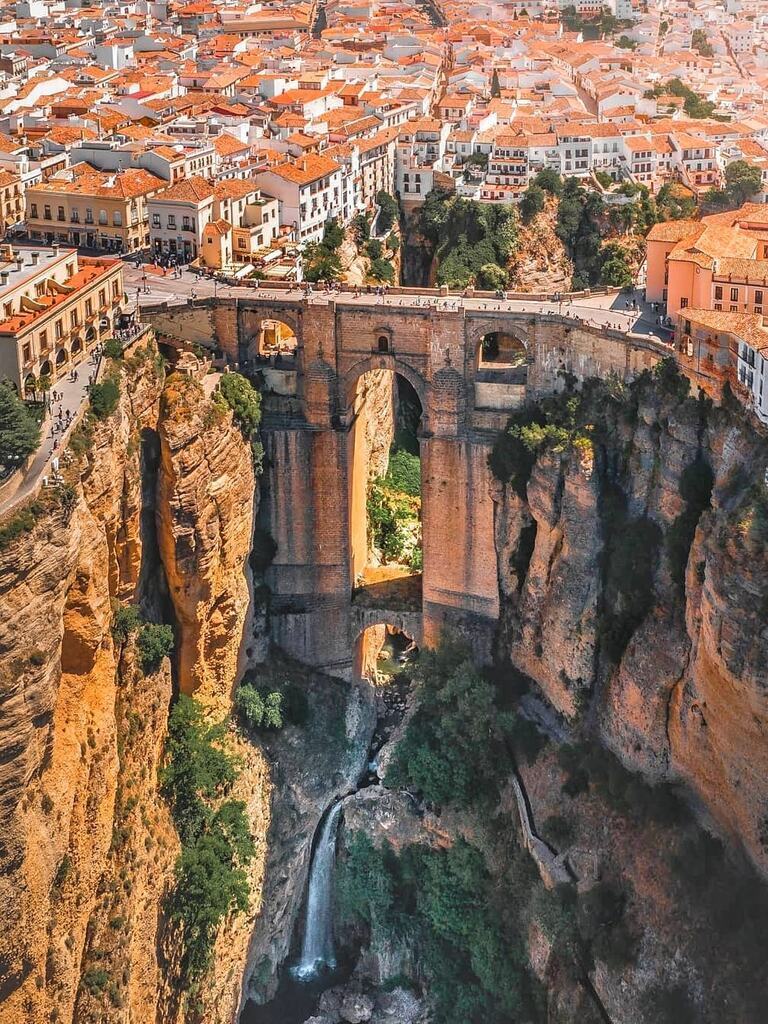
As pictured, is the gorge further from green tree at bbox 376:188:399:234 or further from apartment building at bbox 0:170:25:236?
green tree at bbox 376:188:399:234

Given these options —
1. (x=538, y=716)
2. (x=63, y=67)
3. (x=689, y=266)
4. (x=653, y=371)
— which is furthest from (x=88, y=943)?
(x=63, y=67)

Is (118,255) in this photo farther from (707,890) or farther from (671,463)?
(707,890)

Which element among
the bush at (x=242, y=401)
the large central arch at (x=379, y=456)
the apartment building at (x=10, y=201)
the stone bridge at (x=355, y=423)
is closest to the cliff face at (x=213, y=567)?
the bush at (x=242, y=401)

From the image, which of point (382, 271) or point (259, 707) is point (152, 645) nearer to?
point (259, 707)

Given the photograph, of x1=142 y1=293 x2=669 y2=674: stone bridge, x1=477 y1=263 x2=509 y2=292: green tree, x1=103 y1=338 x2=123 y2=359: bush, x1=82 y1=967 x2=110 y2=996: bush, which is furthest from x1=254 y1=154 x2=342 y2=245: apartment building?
x1=82 y1=967 x2=110 y2=996: bush

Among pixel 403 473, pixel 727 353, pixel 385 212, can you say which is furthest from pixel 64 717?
pixel 385 212
